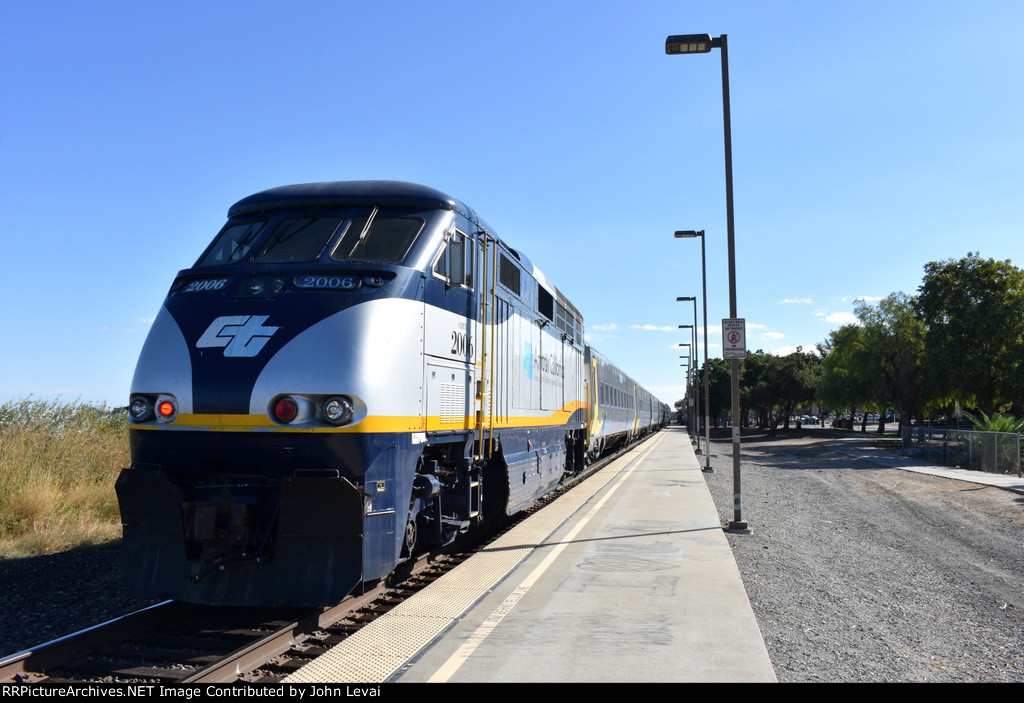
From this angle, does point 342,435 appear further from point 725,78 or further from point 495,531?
point 725,78

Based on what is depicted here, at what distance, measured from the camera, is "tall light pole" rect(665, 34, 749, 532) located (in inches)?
444

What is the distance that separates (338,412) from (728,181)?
871 cm

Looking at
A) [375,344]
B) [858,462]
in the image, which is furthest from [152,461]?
[858,462]

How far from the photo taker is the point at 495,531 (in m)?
10.9

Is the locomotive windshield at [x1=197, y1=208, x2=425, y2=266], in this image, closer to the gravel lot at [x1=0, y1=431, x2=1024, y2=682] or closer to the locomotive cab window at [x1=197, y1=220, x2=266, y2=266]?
the locomotive cab window at [x1=197, y1=220, x2=266, y2=266]

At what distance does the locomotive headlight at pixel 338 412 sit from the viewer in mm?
5590

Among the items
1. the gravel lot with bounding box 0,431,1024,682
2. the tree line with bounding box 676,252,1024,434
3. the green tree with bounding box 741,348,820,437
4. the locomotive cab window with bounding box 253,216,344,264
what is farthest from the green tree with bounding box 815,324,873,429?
the locomotive cab window with bounding box 253,216,344,264

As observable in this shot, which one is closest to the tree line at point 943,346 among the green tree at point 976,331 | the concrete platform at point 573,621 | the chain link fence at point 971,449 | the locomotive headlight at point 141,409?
the green tree at point 976,331

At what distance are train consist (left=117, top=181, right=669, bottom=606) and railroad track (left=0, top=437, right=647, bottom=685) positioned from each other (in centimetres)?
34

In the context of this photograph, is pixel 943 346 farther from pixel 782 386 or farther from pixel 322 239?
pixel 322 239

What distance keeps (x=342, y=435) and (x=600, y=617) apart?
263 centimetres

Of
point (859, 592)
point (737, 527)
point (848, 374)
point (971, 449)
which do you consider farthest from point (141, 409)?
point (848, 374)

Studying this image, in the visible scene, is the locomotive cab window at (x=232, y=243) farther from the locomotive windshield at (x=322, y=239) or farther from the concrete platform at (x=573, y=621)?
the concrete platform at (x=573, y=621)

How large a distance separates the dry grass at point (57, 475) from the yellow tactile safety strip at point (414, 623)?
557cm
